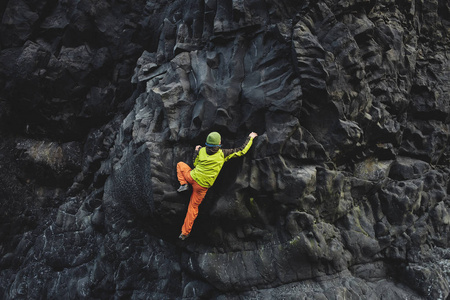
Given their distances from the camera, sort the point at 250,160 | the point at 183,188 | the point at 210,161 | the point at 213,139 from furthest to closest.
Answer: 1. the point at 250,160
2. the point at 183,188
3. the point at 210,161
4. the point at 213,139

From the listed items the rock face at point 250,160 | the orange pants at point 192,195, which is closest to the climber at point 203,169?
the orange pants at point 192,195

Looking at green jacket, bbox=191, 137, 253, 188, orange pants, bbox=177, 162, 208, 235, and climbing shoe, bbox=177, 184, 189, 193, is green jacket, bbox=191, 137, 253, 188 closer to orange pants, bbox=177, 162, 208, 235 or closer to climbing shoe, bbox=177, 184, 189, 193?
orange pants, bbox=177, 162, 208, 235

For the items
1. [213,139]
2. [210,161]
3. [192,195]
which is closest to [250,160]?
[210,161]

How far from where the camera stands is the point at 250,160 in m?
9.34

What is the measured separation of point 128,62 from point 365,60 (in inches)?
397

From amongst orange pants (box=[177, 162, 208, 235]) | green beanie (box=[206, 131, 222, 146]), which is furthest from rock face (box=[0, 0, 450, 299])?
green beanie (box=[206, 131, 222, 146])

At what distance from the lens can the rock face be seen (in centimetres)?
935

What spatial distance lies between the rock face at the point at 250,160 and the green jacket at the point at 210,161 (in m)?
0.56

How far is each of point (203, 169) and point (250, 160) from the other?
1492 mm

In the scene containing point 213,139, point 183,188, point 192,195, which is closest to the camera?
point 213,139

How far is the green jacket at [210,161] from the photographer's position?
28.4ft

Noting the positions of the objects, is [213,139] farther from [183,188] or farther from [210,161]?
[183,188]

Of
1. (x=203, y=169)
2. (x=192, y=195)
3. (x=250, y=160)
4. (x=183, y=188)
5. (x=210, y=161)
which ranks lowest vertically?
(x=192, y=195)

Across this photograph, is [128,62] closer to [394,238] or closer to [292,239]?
[292,239]
